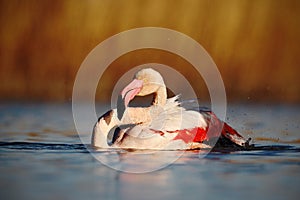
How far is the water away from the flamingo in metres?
0.16

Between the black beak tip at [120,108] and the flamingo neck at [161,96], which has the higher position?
the flamingo neck at [161,96]

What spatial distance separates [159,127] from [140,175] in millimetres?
1494

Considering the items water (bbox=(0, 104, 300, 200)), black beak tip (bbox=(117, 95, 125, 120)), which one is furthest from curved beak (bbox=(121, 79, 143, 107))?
water (bbox=(0, 104, 300, 200))

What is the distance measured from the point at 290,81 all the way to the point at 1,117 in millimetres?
6553

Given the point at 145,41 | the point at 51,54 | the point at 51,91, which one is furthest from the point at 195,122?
the point at 51,91

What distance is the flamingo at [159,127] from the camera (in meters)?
11.1

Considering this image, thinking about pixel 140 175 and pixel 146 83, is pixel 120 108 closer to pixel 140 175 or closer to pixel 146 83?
pixel 146 83

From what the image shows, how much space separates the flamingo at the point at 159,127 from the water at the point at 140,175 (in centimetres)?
16

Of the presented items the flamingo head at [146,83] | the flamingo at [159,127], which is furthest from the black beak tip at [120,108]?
the flamingo head at [146,83]

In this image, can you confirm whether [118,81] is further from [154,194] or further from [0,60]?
[154,194]

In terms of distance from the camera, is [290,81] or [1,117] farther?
[290,81]

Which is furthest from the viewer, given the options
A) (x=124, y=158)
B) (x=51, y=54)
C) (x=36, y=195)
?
(x=51, y=54)

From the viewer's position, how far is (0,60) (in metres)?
21.5

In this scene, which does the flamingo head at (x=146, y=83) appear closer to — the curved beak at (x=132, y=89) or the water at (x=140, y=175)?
the curved beak at (x=132, y=89)
